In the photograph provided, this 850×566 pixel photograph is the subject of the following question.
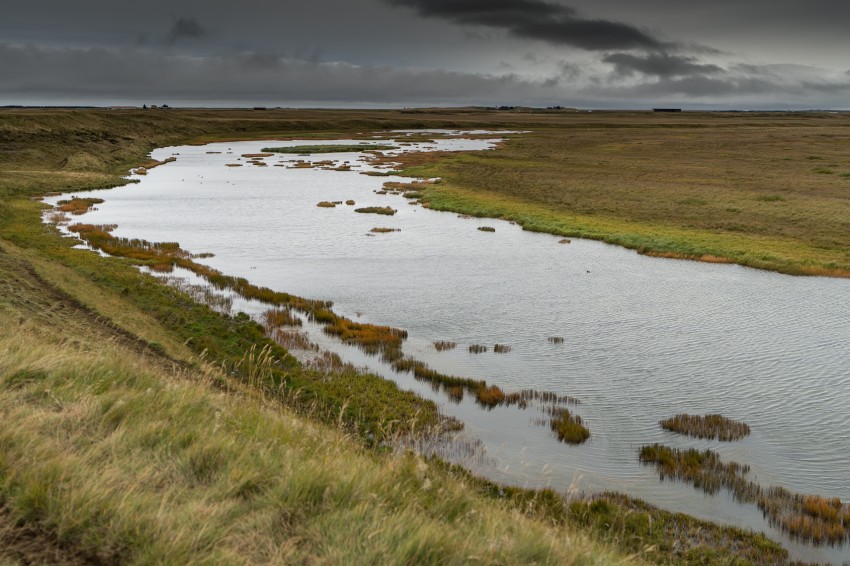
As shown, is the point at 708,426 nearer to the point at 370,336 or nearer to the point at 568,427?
the point at 568,427

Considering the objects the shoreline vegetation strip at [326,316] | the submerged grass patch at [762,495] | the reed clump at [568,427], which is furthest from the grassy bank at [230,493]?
the shoreline vegetation strip at [326,316]

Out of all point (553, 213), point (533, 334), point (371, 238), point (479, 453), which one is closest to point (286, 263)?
point (371, 238)

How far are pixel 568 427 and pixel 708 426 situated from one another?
3059 mm

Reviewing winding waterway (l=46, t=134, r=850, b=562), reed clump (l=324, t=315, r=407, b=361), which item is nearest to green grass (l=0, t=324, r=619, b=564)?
winding waterway (l=46, t=134, r=850, b=562)

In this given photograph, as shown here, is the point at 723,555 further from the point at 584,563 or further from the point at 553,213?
the point at 553,213

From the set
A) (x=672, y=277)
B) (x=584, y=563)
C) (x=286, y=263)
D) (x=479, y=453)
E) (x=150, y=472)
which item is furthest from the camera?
(x=286, y=263)

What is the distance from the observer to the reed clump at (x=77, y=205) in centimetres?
4109

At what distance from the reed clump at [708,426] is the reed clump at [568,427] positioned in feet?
6.04

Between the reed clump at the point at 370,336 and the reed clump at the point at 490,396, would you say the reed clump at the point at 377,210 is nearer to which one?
the reed clump at the point at 370,336

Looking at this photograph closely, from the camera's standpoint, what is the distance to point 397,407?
44.6 feet

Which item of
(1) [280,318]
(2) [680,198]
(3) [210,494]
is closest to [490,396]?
(1) [280,318]

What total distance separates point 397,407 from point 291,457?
7311mm

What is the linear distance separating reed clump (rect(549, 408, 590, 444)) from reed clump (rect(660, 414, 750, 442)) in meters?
1.84

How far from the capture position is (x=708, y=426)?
515 inches
